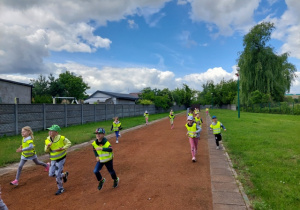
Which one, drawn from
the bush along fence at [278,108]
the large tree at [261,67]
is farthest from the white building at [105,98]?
the bush along fence at [278,108]

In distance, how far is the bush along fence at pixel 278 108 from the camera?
104 ft

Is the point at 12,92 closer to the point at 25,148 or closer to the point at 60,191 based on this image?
the point at 25,148

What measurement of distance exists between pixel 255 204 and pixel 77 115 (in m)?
16.9

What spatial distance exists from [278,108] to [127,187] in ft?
122

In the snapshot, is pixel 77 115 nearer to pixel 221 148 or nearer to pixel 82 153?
pixel 82 153

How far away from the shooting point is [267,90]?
116ft

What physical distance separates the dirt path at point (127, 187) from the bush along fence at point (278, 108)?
31750 millimetres

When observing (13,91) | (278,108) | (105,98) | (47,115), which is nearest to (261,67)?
(278,108)

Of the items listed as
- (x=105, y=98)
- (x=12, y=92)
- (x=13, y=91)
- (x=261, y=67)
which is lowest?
(x=105, y=98)

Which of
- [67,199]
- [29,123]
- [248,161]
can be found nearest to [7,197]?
[67,199]

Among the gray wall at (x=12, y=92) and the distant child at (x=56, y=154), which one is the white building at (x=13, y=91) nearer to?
the gray wall at (x=12, y=92)

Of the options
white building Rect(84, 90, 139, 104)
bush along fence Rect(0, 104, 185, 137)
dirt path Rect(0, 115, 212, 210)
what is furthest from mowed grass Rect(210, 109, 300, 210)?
white building Rect(84, 90, 139, 104)

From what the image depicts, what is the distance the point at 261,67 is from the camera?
3416 cm

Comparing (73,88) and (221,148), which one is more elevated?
(73,88)
